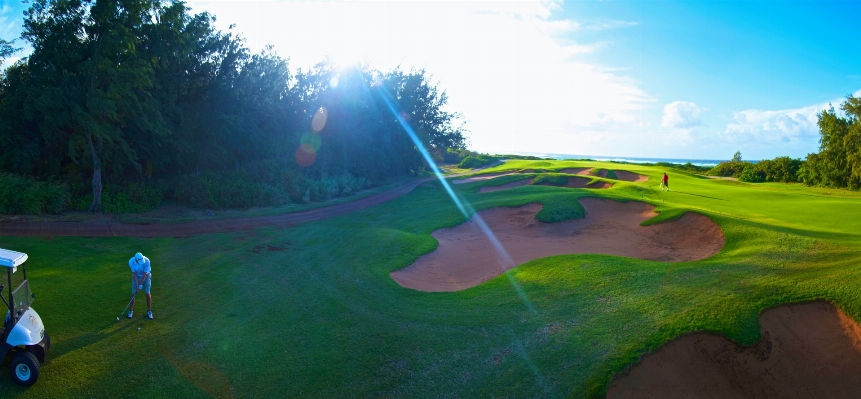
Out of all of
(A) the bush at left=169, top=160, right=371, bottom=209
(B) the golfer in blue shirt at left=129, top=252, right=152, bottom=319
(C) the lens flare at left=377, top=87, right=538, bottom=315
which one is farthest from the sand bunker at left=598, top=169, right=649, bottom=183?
(B) the golfer in blue shirt at left=129, top=252, right=152, bottom=319

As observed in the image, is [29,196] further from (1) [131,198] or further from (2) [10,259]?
(2) [10,259]

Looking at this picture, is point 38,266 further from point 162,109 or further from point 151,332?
point 162,109

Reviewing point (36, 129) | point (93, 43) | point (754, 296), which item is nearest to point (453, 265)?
point (754, 296)

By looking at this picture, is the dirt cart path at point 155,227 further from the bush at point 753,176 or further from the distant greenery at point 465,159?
the distant greenery at point 465,159

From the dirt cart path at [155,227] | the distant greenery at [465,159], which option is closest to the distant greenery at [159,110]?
the dirt cart path at [155,227]

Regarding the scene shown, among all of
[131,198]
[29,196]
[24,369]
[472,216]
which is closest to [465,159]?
[472,216]

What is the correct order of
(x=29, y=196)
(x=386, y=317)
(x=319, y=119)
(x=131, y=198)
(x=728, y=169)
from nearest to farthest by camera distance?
1. (x=386, y=317)
2. (x=29, y=196)
3. (x=131, y=198)
4. (x=319, y=119)
5. (x=728, y=169)
